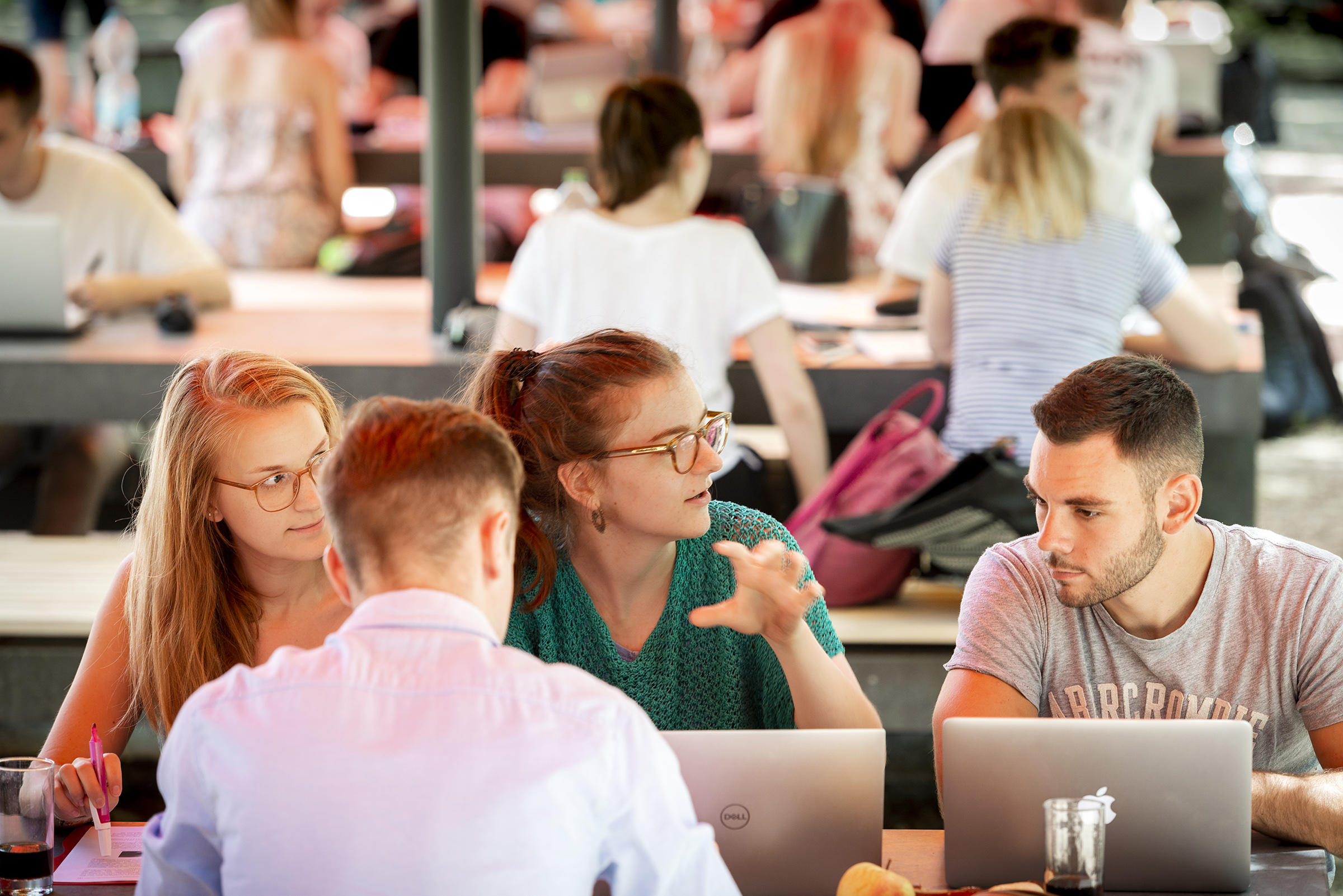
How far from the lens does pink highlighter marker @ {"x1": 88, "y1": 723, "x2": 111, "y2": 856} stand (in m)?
1.57

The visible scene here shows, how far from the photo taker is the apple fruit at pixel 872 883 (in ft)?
4.42

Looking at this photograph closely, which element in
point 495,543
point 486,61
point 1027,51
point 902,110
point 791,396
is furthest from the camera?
point 486,61

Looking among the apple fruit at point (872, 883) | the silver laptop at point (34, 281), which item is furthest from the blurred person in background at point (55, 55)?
the apple fruit at point (872, 883)

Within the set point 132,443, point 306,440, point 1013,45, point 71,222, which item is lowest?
point 132,443

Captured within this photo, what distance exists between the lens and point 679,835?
120 centimetres

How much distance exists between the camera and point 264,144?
4.53 metres

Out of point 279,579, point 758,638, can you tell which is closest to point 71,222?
point 279,579

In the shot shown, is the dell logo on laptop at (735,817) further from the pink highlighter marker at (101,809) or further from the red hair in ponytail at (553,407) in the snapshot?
the pink highlighter marker at (101,809)

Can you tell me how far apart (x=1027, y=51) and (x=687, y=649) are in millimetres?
1959

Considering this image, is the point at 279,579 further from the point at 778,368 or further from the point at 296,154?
the point at 296,154

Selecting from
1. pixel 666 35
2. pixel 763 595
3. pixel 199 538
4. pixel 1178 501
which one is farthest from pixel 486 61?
pixel 763 595

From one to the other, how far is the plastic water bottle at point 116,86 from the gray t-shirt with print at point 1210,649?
4707 millimetres

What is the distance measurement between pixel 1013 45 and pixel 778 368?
3.07ft

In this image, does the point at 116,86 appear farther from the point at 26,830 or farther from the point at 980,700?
the point at 980,700
